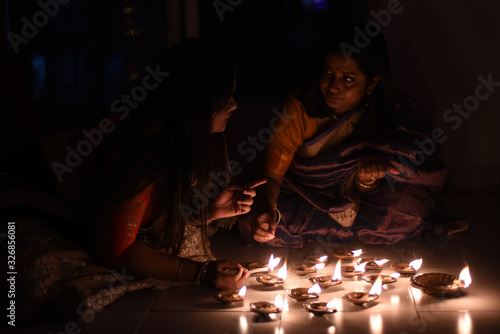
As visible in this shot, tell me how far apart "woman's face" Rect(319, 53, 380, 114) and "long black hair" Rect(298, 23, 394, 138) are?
3 centimetres

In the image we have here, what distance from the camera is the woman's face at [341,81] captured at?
9.56ft

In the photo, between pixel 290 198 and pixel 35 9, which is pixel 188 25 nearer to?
pixel 35 9

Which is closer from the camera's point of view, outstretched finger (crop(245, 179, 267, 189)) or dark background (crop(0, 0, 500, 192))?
outstretched finger (crop(245, 179, 267, 189))

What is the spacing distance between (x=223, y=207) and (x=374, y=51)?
1069mm

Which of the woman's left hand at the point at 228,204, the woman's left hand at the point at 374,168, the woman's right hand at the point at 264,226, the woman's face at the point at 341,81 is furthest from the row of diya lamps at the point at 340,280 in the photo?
the woman's face at the point at 341,81

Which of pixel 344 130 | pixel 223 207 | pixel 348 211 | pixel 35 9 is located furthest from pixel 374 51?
pixel 35 9

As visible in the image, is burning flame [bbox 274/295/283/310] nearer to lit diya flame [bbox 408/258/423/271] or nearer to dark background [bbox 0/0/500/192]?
lit diya flame [bbox 408/258/423/271]

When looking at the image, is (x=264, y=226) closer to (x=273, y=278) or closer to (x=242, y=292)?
(x=273, y=278)

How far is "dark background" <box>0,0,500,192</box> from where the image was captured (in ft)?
13.4

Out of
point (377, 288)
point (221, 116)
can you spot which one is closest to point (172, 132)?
point (221, 116)

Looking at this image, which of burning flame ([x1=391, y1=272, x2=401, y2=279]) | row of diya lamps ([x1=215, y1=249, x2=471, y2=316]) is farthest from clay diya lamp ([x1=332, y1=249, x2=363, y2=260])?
burning flame ([x1=391, y1=272, x2=401, y2=279])

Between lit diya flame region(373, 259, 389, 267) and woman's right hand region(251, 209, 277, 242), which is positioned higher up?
woman's right hand region(251, 209, 277, 242)

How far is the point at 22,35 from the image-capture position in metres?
4.61

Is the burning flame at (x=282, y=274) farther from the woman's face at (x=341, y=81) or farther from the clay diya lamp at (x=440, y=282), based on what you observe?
the woman's face at (x=341, y=81)
